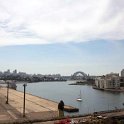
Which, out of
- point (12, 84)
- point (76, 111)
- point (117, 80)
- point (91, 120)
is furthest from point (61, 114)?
point (117, 80)

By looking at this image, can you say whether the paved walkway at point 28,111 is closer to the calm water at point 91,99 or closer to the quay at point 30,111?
the quay at point 30,111

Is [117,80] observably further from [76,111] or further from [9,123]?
[9,123]

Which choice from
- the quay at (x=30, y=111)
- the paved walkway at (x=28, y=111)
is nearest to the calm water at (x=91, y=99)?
the quay at (x=30, y=111)

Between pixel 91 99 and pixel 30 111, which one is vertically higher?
pixel 30 111

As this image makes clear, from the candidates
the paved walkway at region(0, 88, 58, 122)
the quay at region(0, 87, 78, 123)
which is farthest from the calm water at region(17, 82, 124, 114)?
the paved walkway at region(0, 88, 58, 122)

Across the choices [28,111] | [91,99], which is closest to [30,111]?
[28,111]

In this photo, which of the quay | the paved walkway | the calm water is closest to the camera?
the quay

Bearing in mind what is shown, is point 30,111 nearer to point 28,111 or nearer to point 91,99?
point 28,111

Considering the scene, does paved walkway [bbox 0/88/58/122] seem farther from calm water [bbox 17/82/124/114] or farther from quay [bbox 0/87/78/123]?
calm water [bbox 17/82/124/114]

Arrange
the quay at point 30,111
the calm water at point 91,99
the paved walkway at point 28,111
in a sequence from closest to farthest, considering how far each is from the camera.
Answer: the quay at point 30,111 < the paved walkway at point 28,111 < the calm water at point 91,99

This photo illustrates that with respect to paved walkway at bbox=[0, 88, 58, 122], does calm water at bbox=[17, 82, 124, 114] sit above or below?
below

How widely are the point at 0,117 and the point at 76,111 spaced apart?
1720 cm

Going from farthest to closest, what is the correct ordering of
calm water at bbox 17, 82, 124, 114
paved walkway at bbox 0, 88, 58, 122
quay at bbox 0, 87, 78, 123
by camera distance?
calm water at bbox 17, 82, 124, 114 < paved walkway at bbox 0, 88, 58, 122 < quay at bbox 0, 87, 78, 123

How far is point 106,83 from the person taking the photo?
138m
